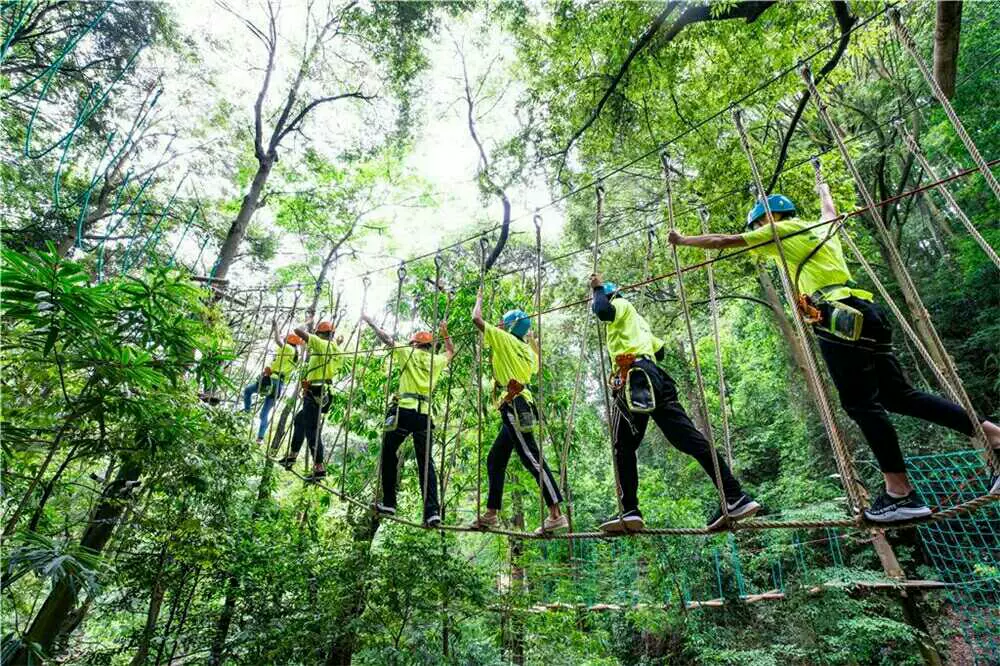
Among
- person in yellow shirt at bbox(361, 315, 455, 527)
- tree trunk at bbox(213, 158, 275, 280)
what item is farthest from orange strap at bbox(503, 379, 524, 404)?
tree trunk at bbox(213, 158, 275, 280)

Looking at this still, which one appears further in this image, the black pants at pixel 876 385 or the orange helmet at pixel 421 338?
the orange helmet at pixel 421 338

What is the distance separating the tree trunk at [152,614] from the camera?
128 inches

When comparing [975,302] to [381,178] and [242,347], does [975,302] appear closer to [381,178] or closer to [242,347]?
[381,178]

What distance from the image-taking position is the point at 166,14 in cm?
512

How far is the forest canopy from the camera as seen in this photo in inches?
75.2

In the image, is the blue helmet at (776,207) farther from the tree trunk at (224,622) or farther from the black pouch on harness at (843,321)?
the tree trunk at (224,622)

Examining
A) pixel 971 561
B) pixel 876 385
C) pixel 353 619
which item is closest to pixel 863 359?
pixel 876 385

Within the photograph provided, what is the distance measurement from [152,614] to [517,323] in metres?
3.16

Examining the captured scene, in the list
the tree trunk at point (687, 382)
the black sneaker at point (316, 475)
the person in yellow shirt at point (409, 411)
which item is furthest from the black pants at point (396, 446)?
the tree trunk at point (687, 382)

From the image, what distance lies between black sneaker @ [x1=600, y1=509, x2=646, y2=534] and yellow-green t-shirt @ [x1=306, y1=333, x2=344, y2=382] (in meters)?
2.16

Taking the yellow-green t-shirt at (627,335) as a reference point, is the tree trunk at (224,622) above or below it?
below

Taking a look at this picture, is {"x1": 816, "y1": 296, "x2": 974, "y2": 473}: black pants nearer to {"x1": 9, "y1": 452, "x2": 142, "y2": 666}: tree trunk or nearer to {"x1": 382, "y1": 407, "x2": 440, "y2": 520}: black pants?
{"x1": 382, "y1": 407, "x2": 440, "y2": 520}: black pants

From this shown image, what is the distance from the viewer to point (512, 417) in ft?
8.52

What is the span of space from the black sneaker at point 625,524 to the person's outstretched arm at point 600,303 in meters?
0.81
